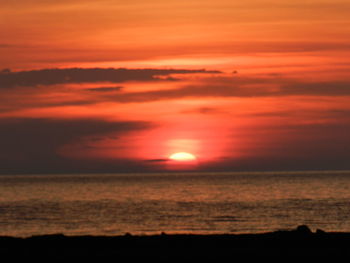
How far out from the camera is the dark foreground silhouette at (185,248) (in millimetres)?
24578

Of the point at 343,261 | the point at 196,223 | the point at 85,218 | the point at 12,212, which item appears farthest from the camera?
the point at 12,212

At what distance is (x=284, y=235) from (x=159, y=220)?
38.9m

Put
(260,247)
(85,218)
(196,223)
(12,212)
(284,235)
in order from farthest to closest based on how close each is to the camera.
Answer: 1. (12,212)
2. (85,218)
3. (196,223)
4. (284,235)
5. (260,247)

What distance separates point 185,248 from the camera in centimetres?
2761

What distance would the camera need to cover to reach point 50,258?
24.6 meters

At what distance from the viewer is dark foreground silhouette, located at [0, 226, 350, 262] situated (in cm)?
2458

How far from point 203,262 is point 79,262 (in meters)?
3.86

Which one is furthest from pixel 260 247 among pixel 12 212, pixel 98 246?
pixel 12 212

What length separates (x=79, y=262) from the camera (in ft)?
78.3

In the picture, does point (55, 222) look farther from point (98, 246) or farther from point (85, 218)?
point (98, 246)

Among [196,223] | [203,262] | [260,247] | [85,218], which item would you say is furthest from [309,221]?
[203,262]

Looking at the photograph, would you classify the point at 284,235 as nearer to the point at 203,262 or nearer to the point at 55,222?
the point at 203,262

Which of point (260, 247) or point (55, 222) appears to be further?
point (55, 222)

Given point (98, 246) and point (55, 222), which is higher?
point (55, 222)
